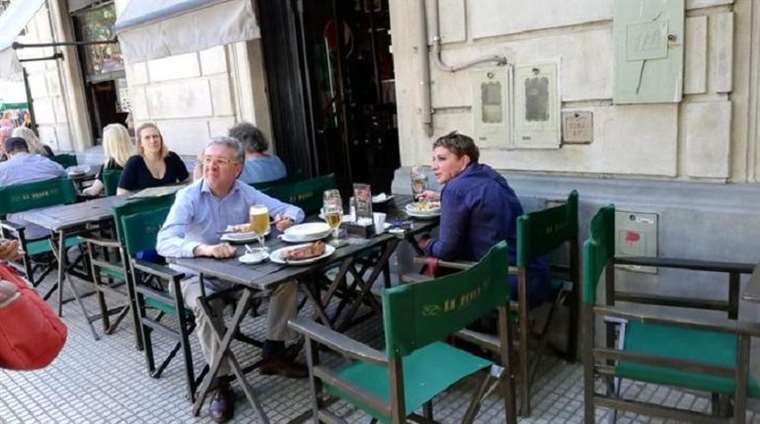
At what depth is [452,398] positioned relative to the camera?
10.2ft

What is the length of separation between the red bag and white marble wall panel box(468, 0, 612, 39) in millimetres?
2695

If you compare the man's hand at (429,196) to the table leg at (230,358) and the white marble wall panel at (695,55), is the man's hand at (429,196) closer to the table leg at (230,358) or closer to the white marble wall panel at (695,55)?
the table leg at (230,358)

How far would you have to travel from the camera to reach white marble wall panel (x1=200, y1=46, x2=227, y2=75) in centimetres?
557

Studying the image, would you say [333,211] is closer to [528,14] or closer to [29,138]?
[528,14]

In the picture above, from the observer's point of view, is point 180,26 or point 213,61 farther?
point 213,61

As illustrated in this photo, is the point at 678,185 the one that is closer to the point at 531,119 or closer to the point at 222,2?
the point at 531,119

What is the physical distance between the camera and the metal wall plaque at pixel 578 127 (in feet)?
10.7

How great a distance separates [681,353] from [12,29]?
289 inches

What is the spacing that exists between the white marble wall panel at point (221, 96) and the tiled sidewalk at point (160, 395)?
2.42 metres

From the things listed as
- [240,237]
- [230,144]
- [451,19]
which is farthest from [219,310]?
[451,19]

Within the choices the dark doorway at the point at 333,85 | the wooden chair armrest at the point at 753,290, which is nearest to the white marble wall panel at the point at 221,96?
the dark doorway at the point at 333,85

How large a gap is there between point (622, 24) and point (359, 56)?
3.31 meters

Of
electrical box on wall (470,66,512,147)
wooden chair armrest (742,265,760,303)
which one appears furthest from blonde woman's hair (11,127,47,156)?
wooden chair armrest (742,265,760,303)

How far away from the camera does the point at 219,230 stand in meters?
3.34
